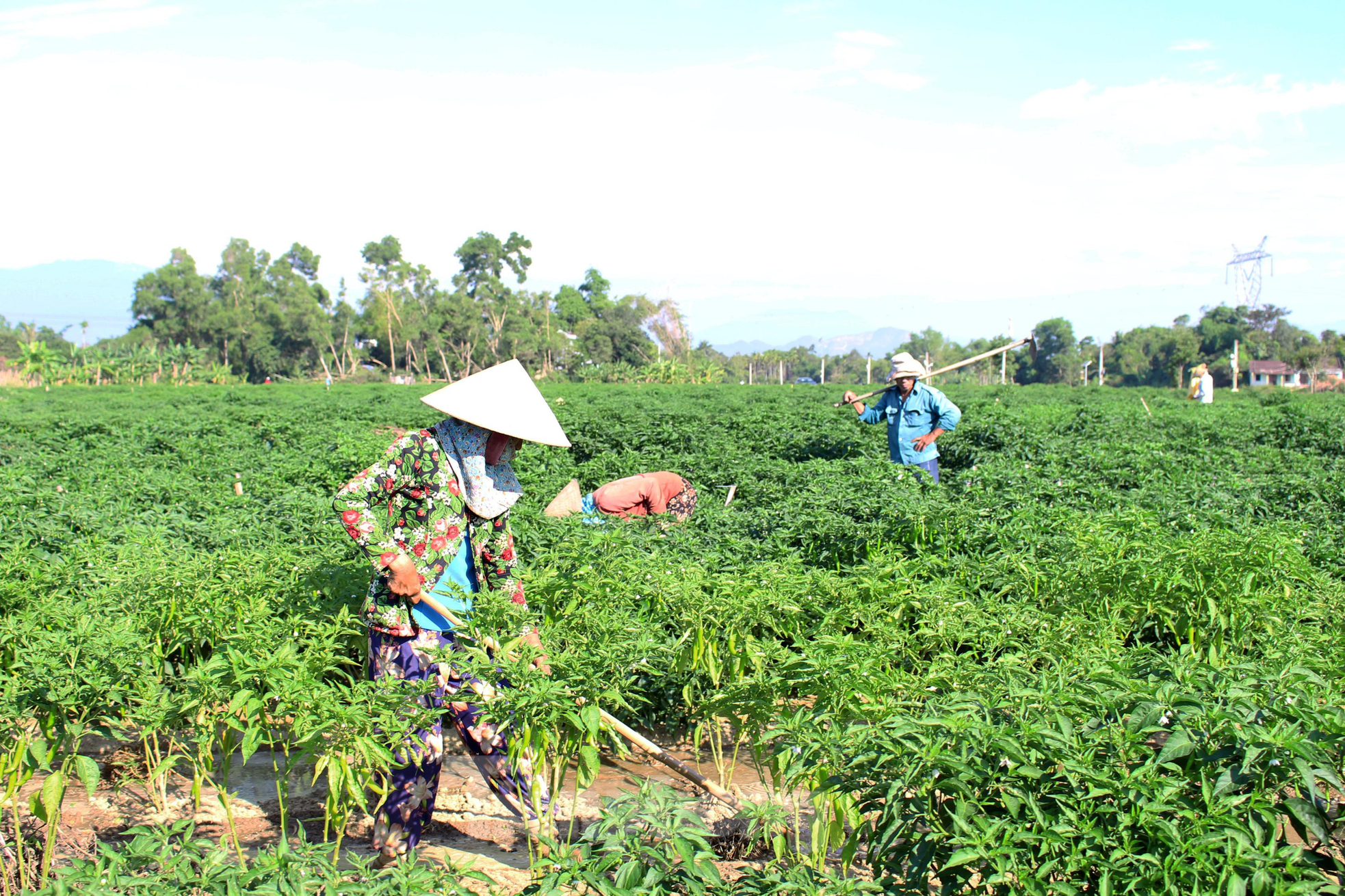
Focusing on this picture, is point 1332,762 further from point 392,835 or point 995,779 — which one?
point 392,835

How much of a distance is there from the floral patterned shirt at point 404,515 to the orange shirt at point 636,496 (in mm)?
3409

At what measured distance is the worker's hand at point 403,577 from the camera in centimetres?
313

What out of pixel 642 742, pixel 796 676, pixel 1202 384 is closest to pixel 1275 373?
pixel 1202 384

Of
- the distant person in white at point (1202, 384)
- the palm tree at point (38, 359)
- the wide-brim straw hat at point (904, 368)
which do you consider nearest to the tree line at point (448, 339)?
the palm tree at point (38, 359)

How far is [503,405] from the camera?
3363 millimetres

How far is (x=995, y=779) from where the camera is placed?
2.24m

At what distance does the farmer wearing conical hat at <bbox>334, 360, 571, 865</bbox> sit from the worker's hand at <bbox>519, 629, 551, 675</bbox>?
11mm

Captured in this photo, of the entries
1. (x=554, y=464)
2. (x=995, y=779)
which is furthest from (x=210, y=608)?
(x=554, y=464)

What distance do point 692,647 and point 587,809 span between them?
0.70 m

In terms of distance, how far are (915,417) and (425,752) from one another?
5.09 meters

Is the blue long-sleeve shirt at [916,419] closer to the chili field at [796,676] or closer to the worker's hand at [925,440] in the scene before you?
the worker's hand at [925,440]

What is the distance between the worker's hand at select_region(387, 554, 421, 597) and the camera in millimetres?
3131

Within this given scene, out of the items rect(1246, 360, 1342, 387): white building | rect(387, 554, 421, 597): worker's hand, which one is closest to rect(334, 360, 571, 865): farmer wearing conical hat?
rect(387, 554, 421, 597): worker's hand

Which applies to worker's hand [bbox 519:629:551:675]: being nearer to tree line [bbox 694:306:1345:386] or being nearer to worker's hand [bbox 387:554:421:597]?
worker's hand [bbox 387:554:421:597]
